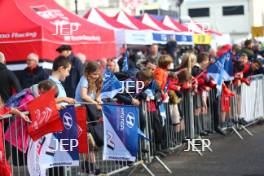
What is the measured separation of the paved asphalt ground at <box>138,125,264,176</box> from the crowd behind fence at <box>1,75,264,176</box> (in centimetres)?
20

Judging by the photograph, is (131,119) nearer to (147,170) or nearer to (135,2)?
(147,170)

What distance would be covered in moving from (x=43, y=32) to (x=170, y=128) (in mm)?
5037

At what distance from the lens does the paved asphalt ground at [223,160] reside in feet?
30.4

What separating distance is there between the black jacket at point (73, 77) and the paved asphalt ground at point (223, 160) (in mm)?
2393

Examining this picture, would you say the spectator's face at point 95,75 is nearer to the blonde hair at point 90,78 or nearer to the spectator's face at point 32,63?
the blonde hair at point 90,78

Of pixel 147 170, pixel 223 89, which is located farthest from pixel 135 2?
pixel 147 170

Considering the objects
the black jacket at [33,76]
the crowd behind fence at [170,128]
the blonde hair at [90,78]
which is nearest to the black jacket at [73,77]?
the black jacket at [33,76]

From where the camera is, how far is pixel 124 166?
894 centimetres

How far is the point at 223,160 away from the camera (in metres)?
10.2

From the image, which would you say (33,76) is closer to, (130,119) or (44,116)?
(130,119)

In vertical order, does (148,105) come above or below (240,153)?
above

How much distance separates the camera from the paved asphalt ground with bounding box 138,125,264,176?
927 cm

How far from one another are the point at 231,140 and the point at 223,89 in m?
1.01

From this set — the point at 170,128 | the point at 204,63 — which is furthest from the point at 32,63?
the point at 204,63
